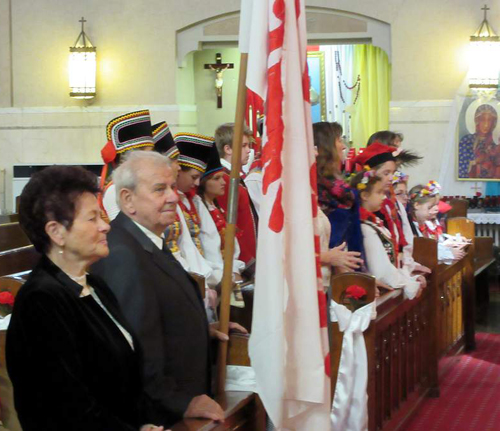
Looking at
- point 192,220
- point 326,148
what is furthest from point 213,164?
point 326,148

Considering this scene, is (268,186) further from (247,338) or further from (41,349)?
(41,349)

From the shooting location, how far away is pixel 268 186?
9.79 feet

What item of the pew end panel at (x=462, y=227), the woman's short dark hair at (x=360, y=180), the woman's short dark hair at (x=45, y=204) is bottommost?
the pew end panel at (x=462, y=227)

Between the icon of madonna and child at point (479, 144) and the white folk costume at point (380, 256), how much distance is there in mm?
5642

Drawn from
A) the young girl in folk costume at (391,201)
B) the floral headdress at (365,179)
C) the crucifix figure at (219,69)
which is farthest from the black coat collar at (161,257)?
the crucifix figure at (219,69)

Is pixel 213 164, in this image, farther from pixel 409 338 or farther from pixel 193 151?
pixel 409 338

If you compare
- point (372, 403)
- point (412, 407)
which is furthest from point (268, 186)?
point (412, 407)

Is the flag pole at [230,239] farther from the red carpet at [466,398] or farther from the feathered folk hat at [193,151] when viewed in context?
the red carpet at [466,398]

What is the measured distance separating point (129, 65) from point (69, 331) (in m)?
8.93

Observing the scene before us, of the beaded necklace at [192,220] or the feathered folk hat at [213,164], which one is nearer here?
the beaded necklace at [192,220]

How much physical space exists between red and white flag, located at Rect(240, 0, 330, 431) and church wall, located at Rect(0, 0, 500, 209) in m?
7.79

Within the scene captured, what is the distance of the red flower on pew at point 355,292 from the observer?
421 cm

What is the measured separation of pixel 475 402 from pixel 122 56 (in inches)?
263

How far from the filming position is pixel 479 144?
10.5 m
